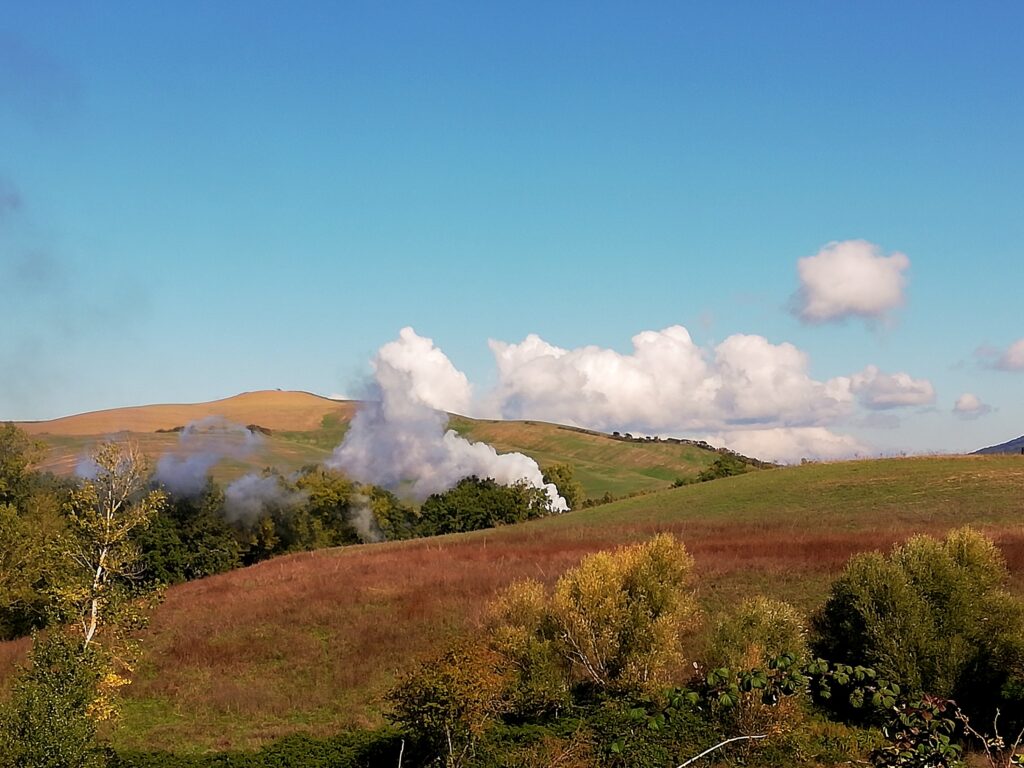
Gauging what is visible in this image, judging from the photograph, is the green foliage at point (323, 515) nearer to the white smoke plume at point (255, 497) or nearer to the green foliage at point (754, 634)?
the white smoke plume at point (255, 497)

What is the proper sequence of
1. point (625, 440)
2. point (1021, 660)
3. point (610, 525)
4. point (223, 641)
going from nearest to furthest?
point (1021, 660)
point (223, 641)
point (610, 525)
point (625, 440)

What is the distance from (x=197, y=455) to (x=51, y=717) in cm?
7331

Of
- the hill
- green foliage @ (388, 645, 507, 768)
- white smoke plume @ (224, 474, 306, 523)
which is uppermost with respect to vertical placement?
the hill

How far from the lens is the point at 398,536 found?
95.0 metres

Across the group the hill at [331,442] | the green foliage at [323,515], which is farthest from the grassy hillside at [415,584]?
the hill at [331,442]

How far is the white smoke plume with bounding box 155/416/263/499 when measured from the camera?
77188 millimetres

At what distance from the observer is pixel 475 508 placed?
295ft

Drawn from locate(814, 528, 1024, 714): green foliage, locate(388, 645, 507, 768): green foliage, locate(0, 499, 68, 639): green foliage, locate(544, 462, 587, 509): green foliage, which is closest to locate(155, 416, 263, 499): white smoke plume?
locate(0, 499, 68, 639): green foliage

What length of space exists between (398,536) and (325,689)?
2609 inches

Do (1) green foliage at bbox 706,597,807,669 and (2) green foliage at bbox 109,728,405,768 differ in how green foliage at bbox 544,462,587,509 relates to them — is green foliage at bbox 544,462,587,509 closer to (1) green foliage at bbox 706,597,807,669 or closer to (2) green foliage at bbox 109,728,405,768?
(1) green foliage at bbox 706,597,807,669

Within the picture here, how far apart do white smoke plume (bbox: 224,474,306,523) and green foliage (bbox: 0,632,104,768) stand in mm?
70427

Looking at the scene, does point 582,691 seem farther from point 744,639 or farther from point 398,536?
point 398,536

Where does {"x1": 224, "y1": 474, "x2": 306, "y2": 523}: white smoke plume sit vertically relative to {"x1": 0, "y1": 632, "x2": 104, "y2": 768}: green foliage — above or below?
above

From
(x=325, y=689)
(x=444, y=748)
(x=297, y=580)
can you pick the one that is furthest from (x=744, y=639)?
(x=297, y=580)
